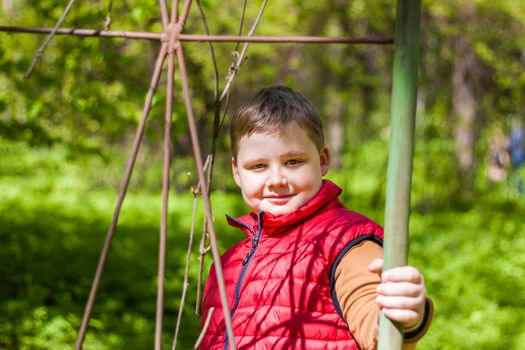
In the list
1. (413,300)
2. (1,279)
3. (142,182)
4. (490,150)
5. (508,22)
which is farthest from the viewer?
(142,182)

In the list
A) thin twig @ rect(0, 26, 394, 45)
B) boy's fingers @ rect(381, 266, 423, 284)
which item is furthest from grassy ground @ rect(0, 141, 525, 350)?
Answer: boy's fingers @ rect(381, 266, 423, 284)

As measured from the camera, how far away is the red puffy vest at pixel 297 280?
1401mm

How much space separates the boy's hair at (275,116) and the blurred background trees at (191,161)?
1.76ft

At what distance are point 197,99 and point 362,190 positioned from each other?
4.01 meters

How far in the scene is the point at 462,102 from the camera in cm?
1138

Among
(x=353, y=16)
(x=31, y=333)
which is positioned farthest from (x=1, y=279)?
(x=353, y=16)

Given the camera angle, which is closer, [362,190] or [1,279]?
[1,279]

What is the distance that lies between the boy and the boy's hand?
226 millimetres

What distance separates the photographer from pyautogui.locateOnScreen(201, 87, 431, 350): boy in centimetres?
139

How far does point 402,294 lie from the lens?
104 cm

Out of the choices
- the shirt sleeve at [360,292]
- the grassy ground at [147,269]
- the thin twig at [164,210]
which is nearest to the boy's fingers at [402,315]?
the shirt sleeve at [360,292]

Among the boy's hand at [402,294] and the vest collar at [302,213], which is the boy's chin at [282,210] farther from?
the boy's hand at [402,294]

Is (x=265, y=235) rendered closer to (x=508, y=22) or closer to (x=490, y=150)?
(x=508, y=22)

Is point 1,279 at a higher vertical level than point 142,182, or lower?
lower
